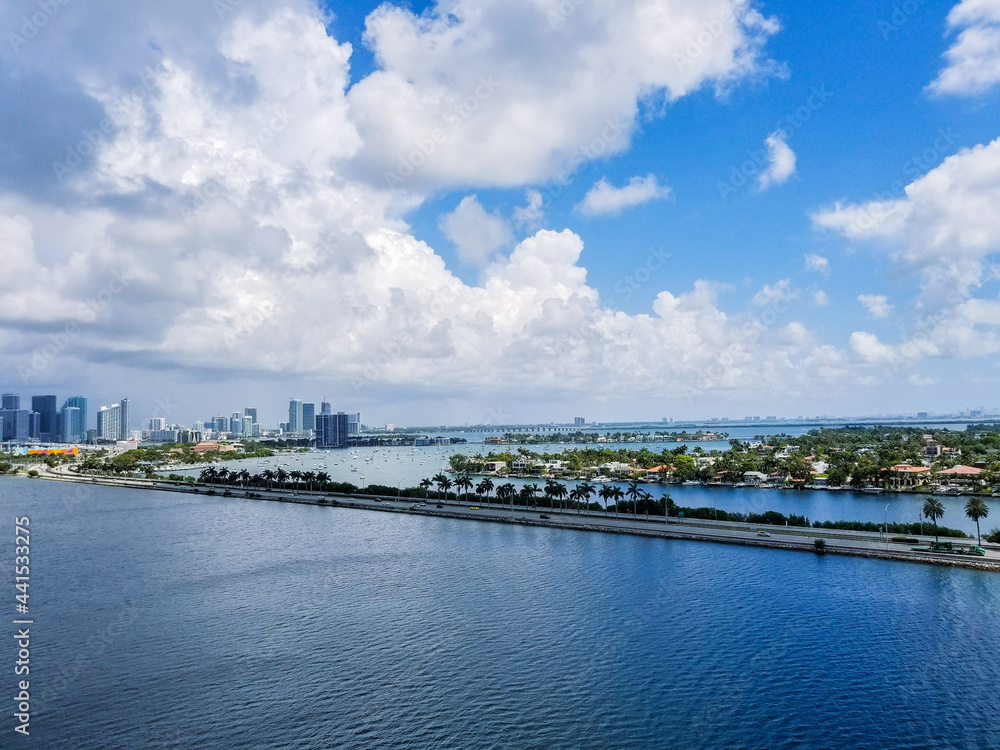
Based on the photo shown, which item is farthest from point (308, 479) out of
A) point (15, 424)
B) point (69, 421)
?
point (69, 421)

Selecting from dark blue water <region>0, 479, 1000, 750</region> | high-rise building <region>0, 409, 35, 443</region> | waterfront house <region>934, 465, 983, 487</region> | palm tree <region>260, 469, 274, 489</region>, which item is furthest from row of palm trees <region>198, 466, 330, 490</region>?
high-rise building <region>0, 409, 35, 443</region>

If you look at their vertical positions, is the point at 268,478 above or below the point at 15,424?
below

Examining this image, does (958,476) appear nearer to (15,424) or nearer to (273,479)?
(273,479)

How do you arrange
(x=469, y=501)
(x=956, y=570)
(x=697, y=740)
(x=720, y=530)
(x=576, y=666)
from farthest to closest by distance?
(x=469, y=501)
(x=720, y=530)
(x=956, y=570)
(x=576, y=666)
(x=697, y=740)

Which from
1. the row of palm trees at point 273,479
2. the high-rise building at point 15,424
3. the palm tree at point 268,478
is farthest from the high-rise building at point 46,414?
the palm tree at point 268,478

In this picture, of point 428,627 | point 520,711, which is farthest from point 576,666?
point 428,627

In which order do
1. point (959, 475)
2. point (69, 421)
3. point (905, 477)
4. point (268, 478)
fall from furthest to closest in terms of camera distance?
1. point (69, 421)
2. point (268, 478)
3. point (905, 477)
4. point (959, 475)

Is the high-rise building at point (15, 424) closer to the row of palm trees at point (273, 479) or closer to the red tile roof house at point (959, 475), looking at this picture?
the row of palm trees at point (273, 479)

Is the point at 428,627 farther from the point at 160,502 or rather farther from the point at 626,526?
the point at 160,502
